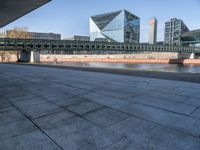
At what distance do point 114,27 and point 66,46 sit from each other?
248 ft

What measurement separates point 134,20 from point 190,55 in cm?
5853

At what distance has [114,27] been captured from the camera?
138250 millimetres

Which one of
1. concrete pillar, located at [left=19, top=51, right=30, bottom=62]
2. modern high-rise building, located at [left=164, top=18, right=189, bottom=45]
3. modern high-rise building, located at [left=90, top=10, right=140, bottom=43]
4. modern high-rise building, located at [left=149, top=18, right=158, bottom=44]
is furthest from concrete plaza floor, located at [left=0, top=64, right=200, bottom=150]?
modern high-rise building, located at [left=164, top=18, right=189, bottom=45]

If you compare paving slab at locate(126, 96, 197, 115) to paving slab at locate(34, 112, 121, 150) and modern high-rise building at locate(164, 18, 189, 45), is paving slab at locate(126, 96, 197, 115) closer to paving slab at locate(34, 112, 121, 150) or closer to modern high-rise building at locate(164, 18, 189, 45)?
paving slab at locate(34, 112, 121, 150)

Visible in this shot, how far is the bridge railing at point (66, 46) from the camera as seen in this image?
56.6 meters

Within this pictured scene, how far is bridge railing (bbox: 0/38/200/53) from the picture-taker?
186ft

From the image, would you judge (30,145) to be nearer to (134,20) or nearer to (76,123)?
(76,123)

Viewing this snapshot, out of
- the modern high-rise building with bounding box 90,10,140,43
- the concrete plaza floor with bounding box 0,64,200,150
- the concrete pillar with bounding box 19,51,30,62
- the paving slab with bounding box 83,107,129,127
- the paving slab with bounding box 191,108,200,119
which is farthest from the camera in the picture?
the modern high-rise building with bounding box 90,10,140,43

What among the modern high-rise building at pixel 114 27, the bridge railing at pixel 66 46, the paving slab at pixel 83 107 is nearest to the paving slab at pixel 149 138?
the paving slab at pixel 83 107

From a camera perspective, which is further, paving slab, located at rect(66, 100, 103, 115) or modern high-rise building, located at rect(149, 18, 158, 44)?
modern high-rise building, located at rect(149, 18, 158, 44)

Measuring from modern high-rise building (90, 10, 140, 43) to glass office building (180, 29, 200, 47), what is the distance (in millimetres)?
41243

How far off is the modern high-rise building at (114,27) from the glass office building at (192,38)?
1624 inches

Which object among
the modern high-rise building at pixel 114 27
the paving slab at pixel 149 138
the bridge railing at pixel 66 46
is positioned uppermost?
the modern high-rise building at pixel 114 27

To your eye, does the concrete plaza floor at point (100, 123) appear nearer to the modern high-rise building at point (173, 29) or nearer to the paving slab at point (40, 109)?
the paving slab at point (40, 109)
